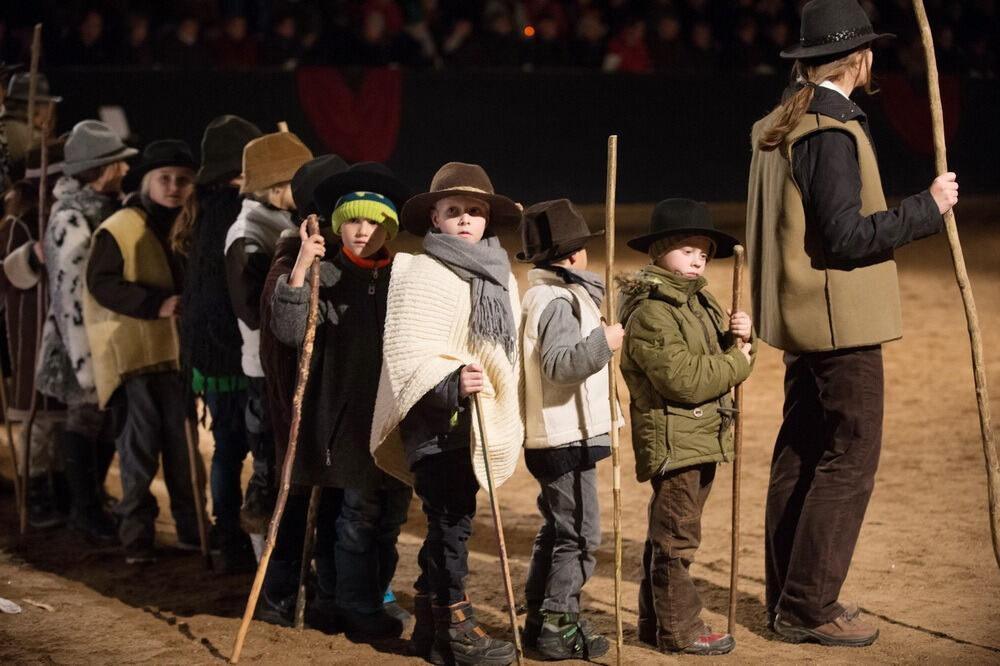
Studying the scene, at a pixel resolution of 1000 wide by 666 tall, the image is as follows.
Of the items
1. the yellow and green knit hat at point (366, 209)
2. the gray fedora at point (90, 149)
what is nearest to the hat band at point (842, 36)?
the yellow and green knit hat at point (366, 209)

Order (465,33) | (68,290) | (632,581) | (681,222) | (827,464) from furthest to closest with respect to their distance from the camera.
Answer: (465,33)
(68,290)
(632,581)
(827,464)
(681,222)

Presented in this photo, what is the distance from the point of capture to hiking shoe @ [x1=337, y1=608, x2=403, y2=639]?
17.6ft

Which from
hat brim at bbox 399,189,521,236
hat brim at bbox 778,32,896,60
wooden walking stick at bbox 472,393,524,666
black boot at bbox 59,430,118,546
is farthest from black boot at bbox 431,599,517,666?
black boot at bbox 59,430,118,546

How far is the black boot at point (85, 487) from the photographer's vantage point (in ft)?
22.7

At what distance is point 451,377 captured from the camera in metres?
4.79

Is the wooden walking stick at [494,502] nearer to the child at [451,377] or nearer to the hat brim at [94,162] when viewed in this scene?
the child at [451,377]

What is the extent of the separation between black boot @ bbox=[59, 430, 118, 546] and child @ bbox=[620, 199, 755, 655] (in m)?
2.98

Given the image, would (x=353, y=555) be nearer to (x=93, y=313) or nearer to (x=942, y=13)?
(x=93, y=313)

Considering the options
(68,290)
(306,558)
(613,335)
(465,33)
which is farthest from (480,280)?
(465,33)

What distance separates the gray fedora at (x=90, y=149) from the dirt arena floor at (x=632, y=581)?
1.78 metres

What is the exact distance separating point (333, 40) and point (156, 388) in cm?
781

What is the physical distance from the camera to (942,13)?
55.7 feet

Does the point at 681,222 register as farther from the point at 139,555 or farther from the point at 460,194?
the point at 139,555

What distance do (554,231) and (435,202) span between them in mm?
427
